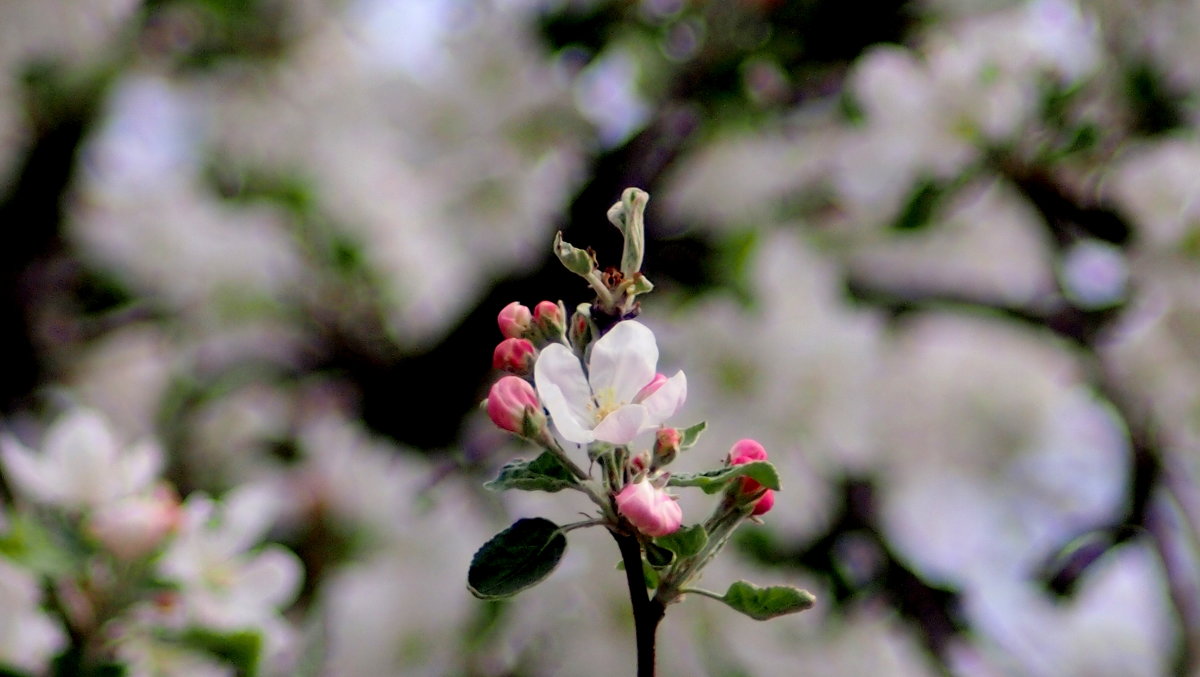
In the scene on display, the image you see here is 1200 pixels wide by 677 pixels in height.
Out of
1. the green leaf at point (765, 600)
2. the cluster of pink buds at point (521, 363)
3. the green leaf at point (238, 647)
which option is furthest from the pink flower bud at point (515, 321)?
the green leaf at point (238, 647)

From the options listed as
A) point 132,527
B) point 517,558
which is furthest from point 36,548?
point 517,558

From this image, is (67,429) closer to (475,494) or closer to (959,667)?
(475,494)

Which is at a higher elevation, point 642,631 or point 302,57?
point 642,631

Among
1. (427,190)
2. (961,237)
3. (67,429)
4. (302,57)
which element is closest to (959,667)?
(961,237)

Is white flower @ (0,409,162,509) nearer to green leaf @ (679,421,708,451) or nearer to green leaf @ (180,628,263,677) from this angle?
green leaf @ (180,628,263,677)

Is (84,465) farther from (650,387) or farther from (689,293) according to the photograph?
(689,293)

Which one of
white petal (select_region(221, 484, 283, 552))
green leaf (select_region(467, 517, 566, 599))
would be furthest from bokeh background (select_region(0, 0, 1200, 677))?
green leaf (select_region(467, 517, 566, 599))
